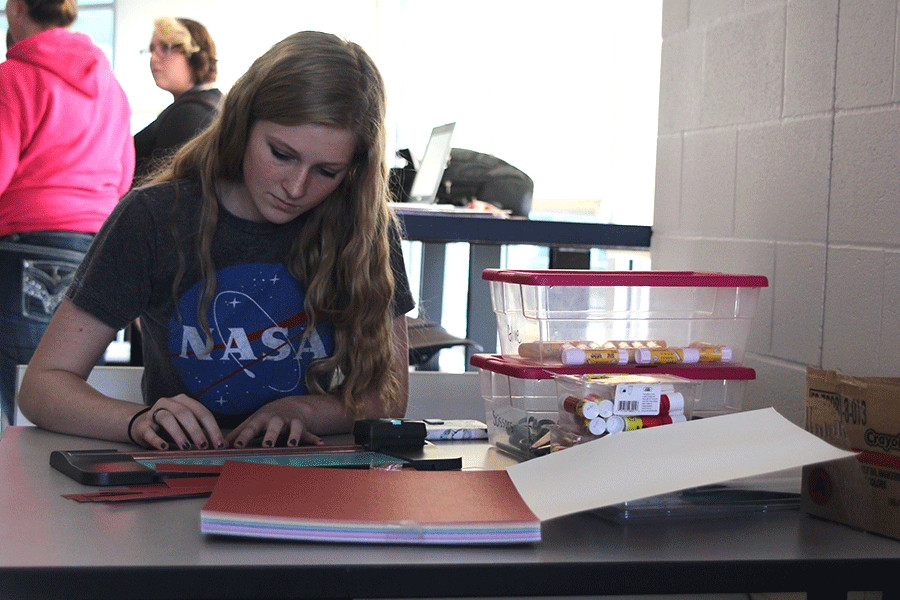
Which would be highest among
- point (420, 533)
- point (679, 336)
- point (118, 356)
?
point (679, 336)

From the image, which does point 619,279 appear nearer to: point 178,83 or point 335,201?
point 335,201

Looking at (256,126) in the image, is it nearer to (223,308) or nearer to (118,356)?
(223,308)

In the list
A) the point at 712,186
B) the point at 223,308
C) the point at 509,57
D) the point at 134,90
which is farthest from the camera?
the point at 134,90

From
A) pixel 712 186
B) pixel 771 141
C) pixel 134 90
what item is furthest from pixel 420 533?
pixel 134 90

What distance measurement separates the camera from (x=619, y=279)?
41.5 inches

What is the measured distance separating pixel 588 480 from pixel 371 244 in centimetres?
72

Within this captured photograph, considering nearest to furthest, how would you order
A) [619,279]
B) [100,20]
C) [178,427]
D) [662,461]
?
[662,461]
[178,427]
[619,279]
[100,20]

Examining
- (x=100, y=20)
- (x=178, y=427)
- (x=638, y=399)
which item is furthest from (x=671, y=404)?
(x=100, y=20)

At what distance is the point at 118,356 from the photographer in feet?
13.4

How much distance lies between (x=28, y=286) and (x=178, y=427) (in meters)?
1.41

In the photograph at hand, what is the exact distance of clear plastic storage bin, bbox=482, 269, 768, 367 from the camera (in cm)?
101

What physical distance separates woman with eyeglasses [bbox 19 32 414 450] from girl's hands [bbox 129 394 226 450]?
0.19m

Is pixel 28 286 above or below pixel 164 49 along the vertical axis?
below

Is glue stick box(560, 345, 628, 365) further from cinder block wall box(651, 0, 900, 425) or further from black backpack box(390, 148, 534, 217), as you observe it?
black backpack box(390, 148, 534, 217)
